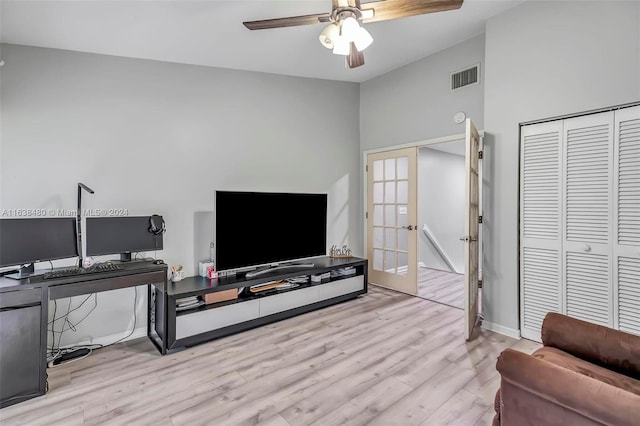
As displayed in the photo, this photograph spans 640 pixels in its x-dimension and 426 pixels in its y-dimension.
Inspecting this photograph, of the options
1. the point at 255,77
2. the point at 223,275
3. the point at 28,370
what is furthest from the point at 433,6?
the point at 28,370

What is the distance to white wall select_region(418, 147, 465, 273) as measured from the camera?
5.96 meters

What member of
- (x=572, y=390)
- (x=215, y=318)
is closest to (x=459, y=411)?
(x=572, y=390)

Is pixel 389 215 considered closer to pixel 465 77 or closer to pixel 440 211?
pixel 465 77

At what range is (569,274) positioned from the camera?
2680 mm

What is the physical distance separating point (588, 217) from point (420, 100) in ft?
7.37

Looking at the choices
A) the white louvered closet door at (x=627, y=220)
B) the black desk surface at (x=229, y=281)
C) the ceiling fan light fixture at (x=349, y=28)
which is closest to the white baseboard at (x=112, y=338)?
the black desk surface at (x=229, y=281)

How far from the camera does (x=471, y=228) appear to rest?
2.88 m

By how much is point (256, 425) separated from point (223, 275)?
1.67m

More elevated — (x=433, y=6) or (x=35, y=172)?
(x=433, y=6)

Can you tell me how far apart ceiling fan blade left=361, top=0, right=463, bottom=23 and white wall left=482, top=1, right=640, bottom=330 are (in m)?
1.36

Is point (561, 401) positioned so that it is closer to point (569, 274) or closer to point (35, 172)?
point (569, 274)

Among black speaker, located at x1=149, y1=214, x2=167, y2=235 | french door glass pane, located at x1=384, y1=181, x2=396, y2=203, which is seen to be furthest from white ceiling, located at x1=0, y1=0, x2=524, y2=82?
french door glass pane, located at x1=384, y1=181, x2=396, y2=203

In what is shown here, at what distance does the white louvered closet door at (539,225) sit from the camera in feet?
8.96

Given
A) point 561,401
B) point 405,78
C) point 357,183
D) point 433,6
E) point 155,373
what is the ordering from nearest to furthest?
point 561,401
point 433,6
point 155,373
point 405,78
point 357,183
